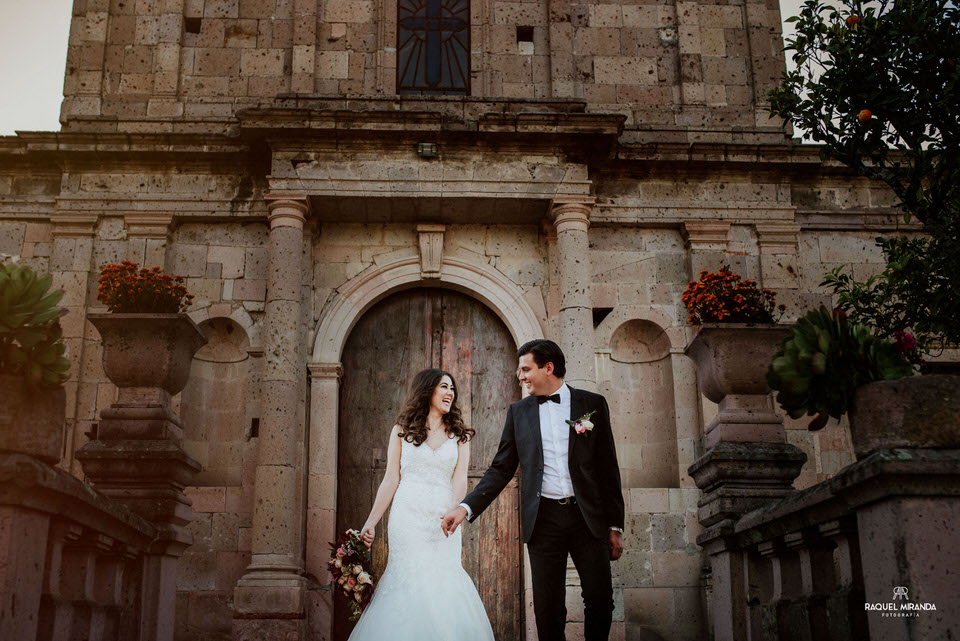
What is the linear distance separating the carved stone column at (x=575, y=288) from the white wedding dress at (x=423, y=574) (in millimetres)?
3715

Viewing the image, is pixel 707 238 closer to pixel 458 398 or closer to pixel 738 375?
pixel 458 398

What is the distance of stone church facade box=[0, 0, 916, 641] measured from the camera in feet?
32.9

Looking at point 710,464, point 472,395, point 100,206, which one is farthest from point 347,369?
point 710,464

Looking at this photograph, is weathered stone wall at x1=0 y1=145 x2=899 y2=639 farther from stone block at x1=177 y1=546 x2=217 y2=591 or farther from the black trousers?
the black trousers

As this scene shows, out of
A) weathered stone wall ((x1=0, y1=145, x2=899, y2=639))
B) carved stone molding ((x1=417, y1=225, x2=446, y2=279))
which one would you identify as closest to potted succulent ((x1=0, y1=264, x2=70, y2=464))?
weathered stone wall ((x1=0, y1=145, x2=899, y2=639))

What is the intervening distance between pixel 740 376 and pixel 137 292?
5.13 m

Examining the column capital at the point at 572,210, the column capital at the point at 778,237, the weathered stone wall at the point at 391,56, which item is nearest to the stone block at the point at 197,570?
the weathered stone wall at the point at 391,56

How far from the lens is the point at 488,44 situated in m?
11.6

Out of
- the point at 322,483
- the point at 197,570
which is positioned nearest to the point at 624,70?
the point at 322,483

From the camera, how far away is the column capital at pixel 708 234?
11.0 metres

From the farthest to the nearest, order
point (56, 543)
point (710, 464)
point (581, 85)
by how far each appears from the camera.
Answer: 1. point (581, 85)
2. point (710, 464)
3. point (56, 543)

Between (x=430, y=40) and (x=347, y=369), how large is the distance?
437 centimetres

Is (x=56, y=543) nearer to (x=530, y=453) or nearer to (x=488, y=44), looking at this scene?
(x=530, y=453)

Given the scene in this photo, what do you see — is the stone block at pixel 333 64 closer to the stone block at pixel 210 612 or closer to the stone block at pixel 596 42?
the stone block at pixel 596 42
